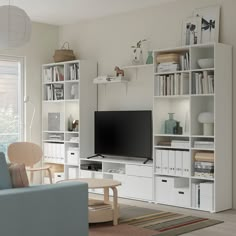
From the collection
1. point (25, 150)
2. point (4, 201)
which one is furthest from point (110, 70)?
point (4, 201)

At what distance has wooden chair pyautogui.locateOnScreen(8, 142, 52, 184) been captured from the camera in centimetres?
761

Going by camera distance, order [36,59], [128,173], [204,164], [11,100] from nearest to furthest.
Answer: [204,164] → [128,173] → [11,100] → [36,59]

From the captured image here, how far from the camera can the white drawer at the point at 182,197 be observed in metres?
6.53

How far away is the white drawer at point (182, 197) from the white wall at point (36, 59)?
2.95 metres

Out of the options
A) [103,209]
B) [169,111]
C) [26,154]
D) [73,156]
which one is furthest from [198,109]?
[26,154]

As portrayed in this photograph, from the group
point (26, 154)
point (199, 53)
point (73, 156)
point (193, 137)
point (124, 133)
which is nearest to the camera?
point (193, 137)

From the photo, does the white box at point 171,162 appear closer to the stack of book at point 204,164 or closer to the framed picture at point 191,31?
the stack of book at point 204,164

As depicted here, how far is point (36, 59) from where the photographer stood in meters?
8.53

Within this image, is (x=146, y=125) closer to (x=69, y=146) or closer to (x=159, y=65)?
(x=159, y=65)

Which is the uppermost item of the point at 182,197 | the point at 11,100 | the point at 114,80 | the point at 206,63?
the point at 206,63

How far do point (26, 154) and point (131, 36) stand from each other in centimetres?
243

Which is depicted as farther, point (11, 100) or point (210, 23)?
point (11, 100)

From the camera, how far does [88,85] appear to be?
802 cm

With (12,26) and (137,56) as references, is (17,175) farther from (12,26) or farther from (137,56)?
(137,56)
